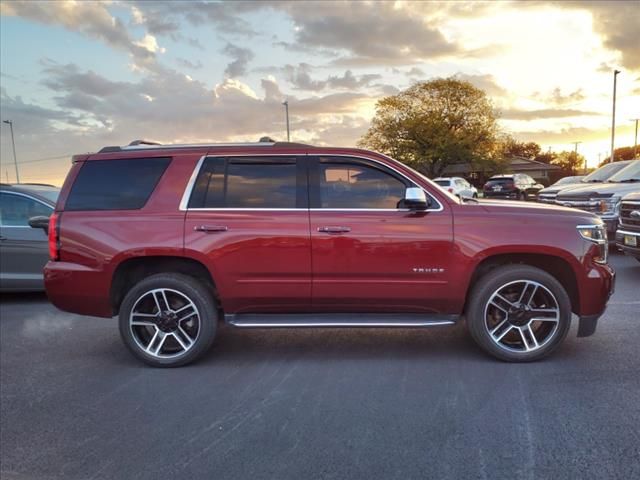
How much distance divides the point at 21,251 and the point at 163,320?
3.54 meters

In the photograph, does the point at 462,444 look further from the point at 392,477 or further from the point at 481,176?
the point at 481,176

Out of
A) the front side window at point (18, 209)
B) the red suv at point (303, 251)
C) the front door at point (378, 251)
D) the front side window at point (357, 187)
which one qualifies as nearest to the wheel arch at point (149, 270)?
the red suv at point (303, 251)

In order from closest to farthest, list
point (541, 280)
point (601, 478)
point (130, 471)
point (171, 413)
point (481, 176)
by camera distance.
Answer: point (601, 478) → point (130, 471) → point (171, 413) → point (541, 280) → point (481, 176)

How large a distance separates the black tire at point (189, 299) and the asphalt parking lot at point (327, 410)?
0.43 feet

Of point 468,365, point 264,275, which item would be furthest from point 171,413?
→ point 468,365

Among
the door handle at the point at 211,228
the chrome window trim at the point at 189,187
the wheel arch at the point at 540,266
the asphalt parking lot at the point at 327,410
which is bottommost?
the asphalt parking lot at the point at 327,410

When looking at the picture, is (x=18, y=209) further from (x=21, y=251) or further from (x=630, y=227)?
(x=630, y=227)

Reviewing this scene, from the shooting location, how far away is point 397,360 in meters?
4.52

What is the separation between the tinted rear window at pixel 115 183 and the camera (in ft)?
15.0

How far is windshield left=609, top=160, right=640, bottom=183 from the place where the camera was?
10.6 meters

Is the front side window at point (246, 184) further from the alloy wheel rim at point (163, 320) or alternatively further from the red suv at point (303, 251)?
the alloy wheel rim at point (163, 320)

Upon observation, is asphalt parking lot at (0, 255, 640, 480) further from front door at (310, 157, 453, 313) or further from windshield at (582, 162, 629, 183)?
windshield at (582, 162, 629, 183)

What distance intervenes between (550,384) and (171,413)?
2943mm

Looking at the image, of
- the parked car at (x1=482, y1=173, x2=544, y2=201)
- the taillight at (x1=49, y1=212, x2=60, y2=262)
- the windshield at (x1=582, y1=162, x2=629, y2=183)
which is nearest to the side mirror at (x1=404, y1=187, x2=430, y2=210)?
the taillight at (x1=49, y1=212, x2=60, y2=262)
